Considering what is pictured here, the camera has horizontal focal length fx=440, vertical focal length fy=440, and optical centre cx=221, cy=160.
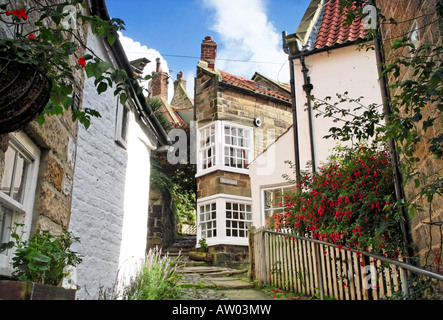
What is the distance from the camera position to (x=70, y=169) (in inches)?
180

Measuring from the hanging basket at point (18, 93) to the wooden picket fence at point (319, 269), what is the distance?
3348 millimetres

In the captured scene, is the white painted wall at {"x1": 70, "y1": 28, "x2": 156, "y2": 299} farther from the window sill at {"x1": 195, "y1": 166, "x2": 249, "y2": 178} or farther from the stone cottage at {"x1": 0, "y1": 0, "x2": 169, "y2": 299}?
the window sill at {"x1": 195, "y1": 166, "x2": 249, "y2": 178}

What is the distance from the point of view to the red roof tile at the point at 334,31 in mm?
10722

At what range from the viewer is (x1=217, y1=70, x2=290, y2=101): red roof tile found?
15.7 meters

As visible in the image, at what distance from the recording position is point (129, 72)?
824cm

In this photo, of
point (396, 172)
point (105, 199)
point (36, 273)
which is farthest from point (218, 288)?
point (36, 273)

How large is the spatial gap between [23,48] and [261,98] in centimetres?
1378

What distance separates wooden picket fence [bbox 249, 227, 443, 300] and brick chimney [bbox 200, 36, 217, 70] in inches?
318

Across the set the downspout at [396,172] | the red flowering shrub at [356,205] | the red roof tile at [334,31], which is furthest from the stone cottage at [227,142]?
the downspout at [396,172]

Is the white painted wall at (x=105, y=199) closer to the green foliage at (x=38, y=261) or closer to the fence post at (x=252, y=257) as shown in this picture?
the green foliage at (x=38, y=261)

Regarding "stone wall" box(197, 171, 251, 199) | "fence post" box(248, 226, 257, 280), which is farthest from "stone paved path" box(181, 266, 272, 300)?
"stone wall" box(197, 171, 251, 199)

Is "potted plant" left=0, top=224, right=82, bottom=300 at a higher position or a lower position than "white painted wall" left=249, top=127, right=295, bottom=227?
lower

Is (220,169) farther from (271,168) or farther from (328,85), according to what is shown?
(328,85)

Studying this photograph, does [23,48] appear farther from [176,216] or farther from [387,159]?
[176,216]
